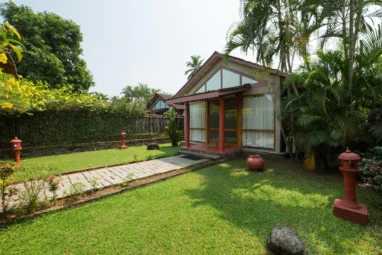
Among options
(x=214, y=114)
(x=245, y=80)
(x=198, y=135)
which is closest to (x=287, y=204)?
(x=245, y=80)

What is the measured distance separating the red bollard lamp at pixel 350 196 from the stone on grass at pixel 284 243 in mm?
1438

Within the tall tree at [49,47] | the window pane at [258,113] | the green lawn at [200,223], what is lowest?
the green lawn at [200,223]

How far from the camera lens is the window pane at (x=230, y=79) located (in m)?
8.91

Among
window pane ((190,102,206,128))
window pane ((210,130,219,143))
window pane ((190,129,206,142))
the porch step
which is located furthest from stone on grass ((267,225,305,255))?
window pane ((190,102,206,128))

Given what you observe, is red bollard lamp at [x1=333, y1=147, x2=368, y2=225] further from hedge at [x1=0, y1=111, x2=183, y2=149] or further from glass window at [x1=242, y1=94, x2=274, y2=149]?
hedge at [x1=0, y1=111, x2=183, y2=149]

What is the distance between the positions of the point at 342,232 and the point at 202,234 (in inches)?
87.0

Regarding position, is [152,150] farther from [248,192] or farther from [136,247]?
[136,247]

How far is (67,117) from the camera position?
10.1 m

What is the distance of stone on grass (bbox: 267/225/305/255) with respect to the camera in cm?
223

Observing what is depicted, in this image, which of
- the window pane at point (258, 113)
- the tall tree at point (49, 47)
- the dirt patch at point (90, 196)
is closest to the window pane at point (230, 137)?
the window pane at point (258, 113)

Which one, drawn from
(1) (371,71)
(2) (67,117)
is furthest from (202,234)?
(2) (67,117)

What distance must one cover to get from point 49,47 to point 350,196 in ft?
76.4

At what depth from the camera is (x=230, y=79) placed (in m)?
9.22

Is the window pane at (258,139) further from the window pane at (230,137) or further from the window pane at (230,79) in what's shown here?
the window pane at (230,79)
